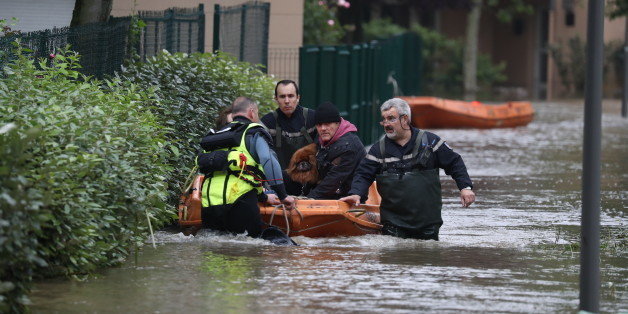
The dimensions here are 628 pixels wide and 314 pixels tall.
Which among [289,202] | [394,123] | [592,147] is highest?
[394,123]

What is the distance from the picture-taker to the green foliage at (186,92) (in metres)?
11.8

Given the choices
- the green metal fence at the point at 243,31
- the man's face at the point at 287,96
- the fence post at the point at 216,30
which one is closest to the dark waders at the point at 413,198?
the man's face at the point at 287,96

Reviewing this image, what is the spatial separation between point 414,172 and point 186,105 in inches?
106

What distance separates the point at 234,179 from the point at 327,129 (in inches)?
51.9

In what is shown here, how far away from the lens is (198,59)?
1388cm

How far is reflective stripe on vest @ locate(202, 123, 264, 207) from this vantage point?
10438 mm

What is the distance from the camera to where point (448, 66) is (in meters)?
45.2

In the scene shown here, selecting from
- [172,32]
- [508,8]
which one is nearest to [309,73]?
[172,32]

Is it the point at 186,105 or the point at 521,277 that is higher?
the point at 186,105

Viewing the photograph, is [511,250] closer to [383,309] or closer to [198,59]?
[383,309]

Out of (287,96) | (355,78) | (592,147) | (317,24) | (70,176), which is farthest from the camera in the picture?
(317,24)

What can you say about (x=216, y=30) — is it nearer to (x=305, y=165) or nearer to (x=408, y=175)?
(x=305, y=165)

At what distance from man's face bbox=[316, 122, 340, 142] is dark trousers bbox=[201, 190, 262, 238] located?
1.16 metres

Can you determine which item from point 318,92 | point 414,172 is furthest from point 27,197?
point 318,92
